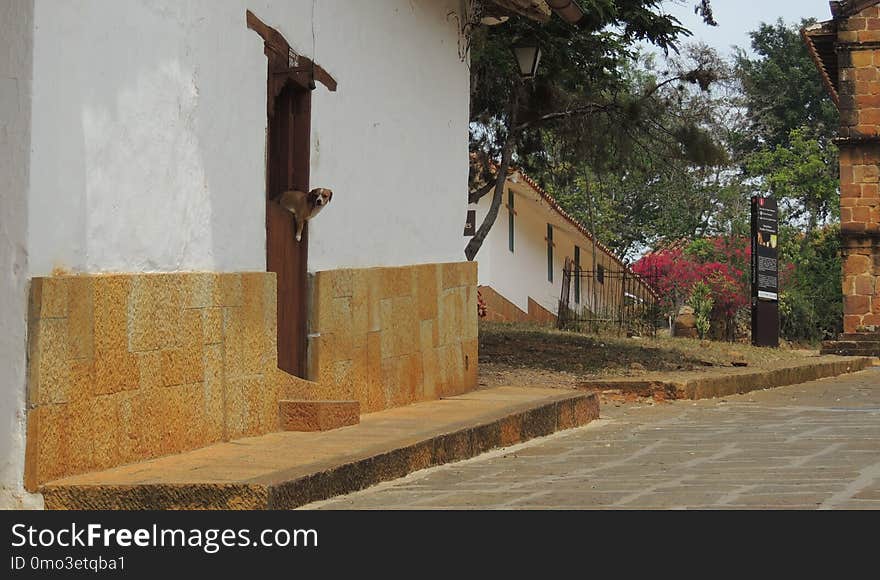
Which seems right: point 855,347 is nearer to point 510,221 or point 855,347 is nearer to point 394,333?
point 510,221

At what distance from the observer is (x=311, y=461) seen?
634 cm

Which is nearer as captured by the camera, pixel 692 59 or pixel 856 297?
pixel 692 59

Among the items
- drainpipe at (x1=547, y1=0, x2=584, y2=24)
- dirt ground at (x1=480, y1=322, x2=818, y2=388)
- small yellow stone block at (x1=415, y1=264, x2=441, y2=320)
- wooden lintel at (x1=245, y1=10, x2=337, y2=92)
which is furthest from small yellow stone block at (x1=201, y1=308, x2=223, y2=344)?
dirt ground at (x1=480, y1=322, x2=818, y2=388)

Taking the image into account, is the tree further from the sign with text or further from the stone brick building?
the stone brick building

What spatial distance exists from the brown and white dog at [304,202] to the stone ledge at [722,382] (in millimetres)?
5644

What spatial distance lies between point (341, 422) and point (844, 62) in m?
19.9

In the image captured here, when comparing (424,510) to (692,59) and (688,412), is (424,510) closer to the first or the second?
(688,412)

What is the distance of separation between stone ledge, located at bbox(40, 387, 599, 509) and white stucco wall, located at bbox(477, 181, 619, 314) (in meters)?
20.7

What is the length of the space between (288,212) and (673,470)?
106 inches

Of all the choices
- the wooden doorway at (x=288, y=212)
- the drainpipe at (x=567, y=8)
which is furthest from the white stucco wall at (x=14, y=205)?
→ the drainpipe at (x=567, y=8)

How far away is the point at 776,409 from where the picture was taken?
39.5ft

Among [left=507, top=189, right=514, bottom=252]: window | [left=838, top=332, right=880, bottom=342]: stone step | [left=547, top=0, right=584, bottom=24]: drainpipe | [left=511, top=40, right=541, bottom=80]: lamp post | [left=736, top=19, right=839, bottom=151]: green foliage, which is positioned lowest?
[left=838, top=332, right=880, bottom=342]: stone step

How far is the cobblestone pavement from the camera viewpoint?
5.92 meters
